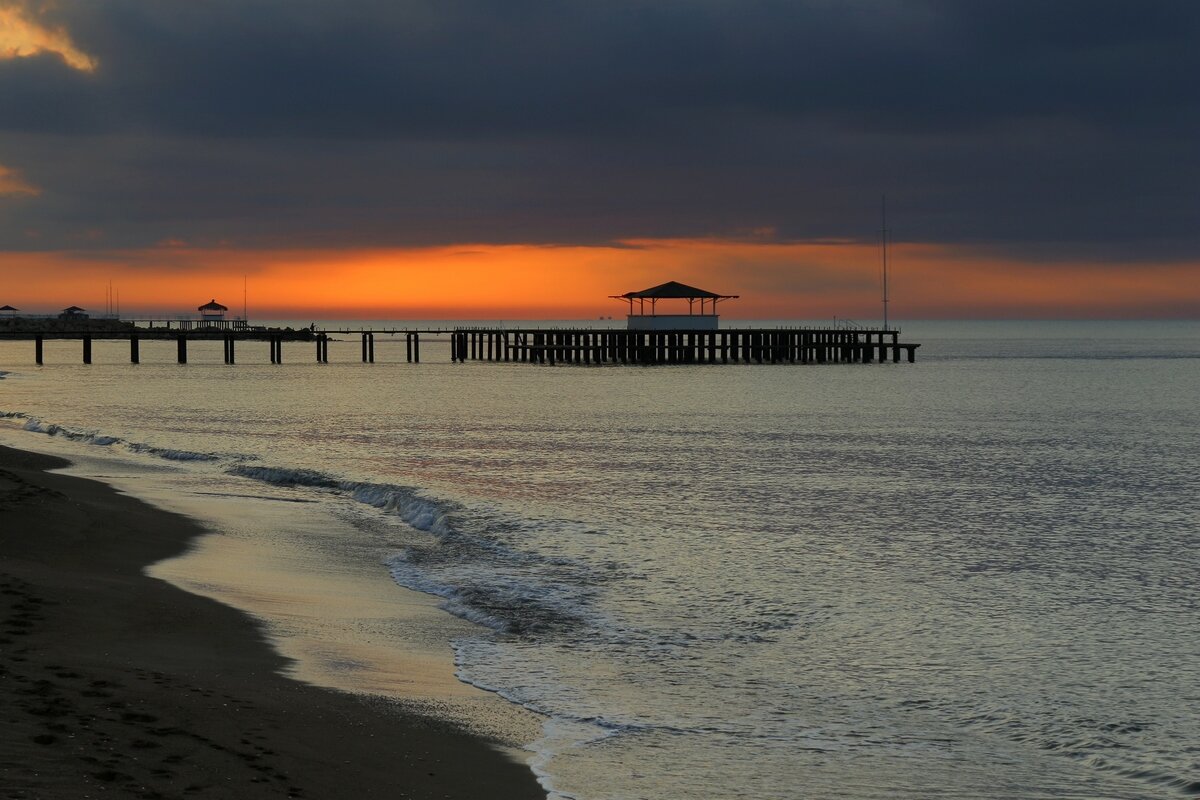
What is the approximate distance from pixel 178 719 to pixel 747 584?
8227mm

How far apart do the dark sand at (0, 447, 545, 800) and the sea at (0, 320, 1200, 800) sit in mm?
613

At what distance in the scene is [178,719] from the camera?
7.35 m

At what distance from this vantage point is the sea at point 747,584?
8414 millimetres

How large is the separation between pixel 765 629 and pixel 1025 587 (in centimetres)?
428

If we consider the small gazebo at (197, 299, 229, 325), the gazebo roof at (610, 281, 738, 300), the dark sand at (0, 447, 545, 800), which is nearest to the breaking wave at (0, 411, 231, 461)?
the dark sand at (0, 447, 545, 800)

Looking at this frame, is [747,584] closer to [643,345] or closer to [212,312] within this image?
[643,345]

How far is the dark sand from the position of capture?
6.30m

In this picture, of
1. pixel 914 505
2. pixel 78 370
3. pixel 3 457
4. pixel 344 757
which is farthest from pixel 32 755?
pixel 78 370

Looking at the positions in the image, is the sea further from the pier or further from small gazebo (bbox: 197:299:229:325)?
small gazebo (bbox: 197:299:229:325)

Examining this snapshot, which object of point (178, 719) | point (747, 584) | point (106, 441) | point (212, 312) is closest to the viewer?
point (178, 719)

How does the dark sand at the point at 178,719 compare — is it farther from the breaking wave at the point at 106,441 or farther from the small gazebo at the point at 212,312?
the small gazebo at the point at 212,312

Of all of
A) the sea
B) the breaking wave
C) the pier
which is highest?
the pier

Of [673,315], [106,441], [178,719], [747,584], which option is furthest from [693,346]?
[178,719]

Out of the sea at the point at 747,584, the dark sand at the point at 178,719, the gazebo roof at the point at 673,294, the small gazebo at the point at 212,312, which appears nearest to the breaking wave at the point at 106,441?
the sea at the point at 747,584
